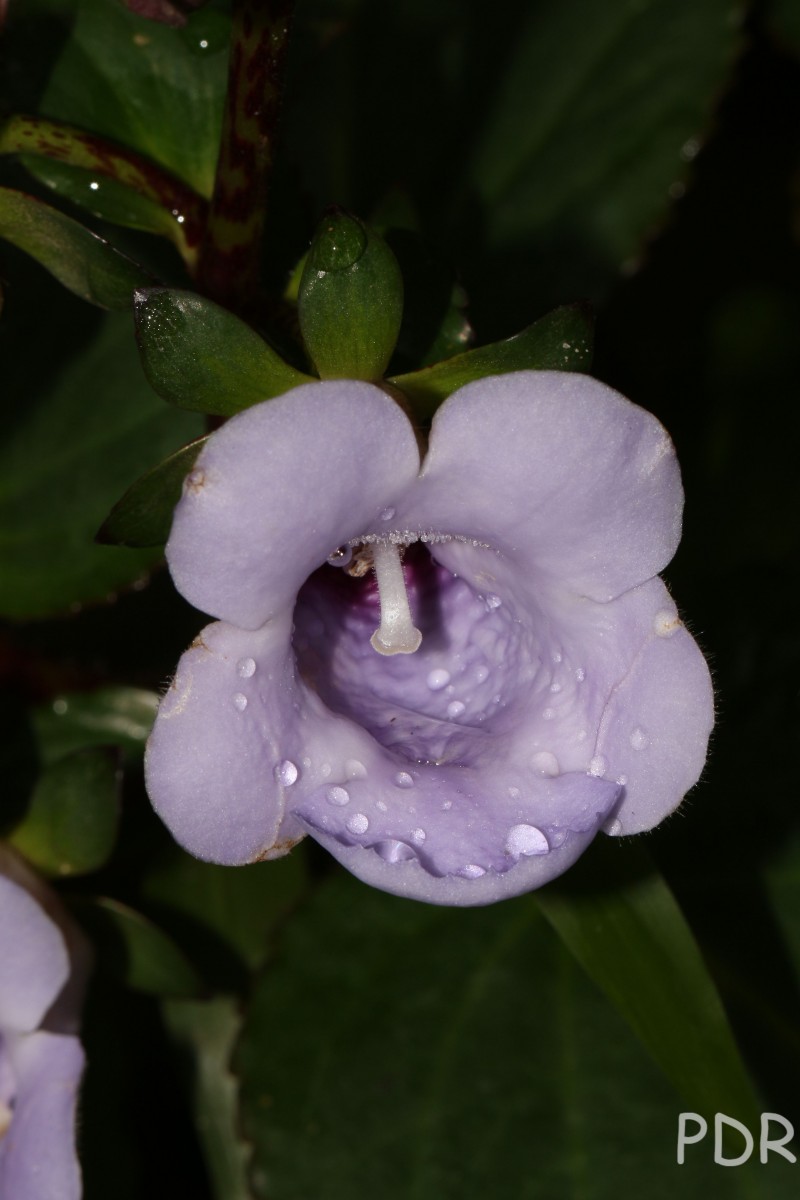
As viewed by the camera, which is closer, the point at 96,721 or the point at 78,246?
the point at 78,246

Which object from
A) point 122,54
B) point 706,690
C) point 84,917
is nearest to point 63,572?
point 84,917

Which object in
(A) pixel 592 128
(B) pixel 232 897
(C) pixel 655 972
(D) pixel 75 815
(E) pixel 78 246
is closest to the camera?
(E) pixel 78 246

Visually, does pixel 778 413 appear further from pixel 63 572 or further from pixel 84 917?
pixel 84 917

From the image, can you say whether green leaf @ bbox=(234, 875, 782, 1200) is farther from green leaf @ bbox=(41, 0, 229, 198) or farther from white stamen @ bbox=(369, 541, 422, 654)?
green leaf @ bbox=(41, 0, 229, 198)

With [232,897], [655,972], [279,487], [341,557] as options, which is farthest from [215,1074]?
[279,487]

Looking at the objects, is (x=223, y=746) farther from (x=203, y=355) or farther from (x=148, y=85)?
(x=148, y=85)

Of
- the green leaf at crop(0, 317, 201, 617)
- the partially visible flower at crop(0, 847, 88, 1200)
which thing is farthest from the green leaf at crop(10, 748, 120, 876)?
the green leaf at crop(0, 317, 201, 617)

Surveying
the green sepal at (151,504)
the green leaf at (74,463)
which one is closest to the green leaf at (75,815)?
the green leaf at (74,463)

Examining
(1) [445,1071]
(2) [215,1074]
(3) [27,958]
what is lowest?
(2) [215,1074]
